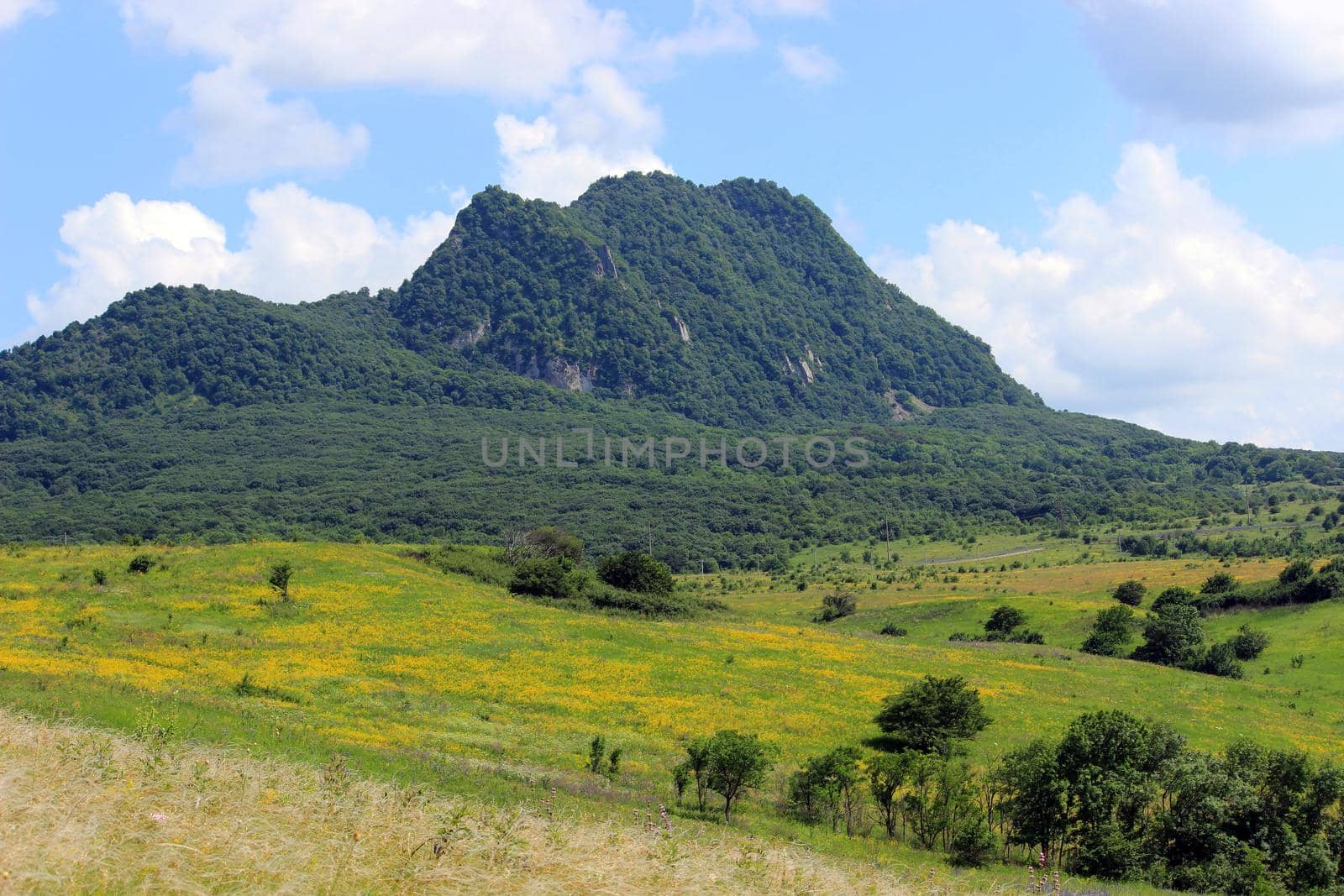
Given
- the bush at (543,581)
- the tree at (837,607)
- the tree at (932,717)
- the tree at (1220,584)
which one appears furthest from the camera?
the tree at (837,607)

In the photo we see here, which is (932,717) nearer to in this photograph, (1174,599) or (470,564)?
(470,564)

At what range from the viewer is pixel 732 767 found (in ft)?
83.3

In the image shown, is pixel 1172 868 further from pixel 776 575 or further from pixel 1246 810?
pixel 776 575

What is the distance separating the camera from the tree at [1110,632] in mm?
59312

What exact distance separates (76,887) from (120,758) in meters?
4.15

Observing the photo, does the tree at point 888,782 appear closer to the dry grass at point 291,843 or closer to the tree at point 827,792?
the tree at point 827,792

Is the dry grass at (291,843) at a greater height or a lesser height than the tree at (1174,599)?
greater

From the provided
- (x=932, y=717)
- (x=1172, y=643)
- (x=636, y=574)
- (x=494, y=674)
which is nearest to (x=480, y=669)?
(x=494, y=674)

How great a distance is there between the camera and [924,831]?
2512 centimetres

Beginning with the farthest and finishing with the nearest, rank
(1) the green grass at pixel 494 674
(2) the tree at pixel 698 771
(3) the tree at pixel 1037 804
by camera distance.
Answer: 1. (2) the tree at pixel 698 771
2. (1) the green grass at pixel 494 674
3. (3) the tree at pixel 1037 804

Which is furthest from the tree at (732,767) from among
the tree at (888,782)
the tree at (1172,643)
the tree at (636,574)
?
the tree at (1172,643)

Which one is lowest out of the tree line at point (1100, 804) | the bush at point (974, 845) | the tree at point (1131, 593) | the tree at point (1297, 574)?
the bush at point (974, 845)

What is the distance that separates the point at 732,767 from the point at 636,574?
3801 cm

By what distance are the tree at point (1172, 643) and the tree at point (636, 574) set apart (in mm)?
26812
